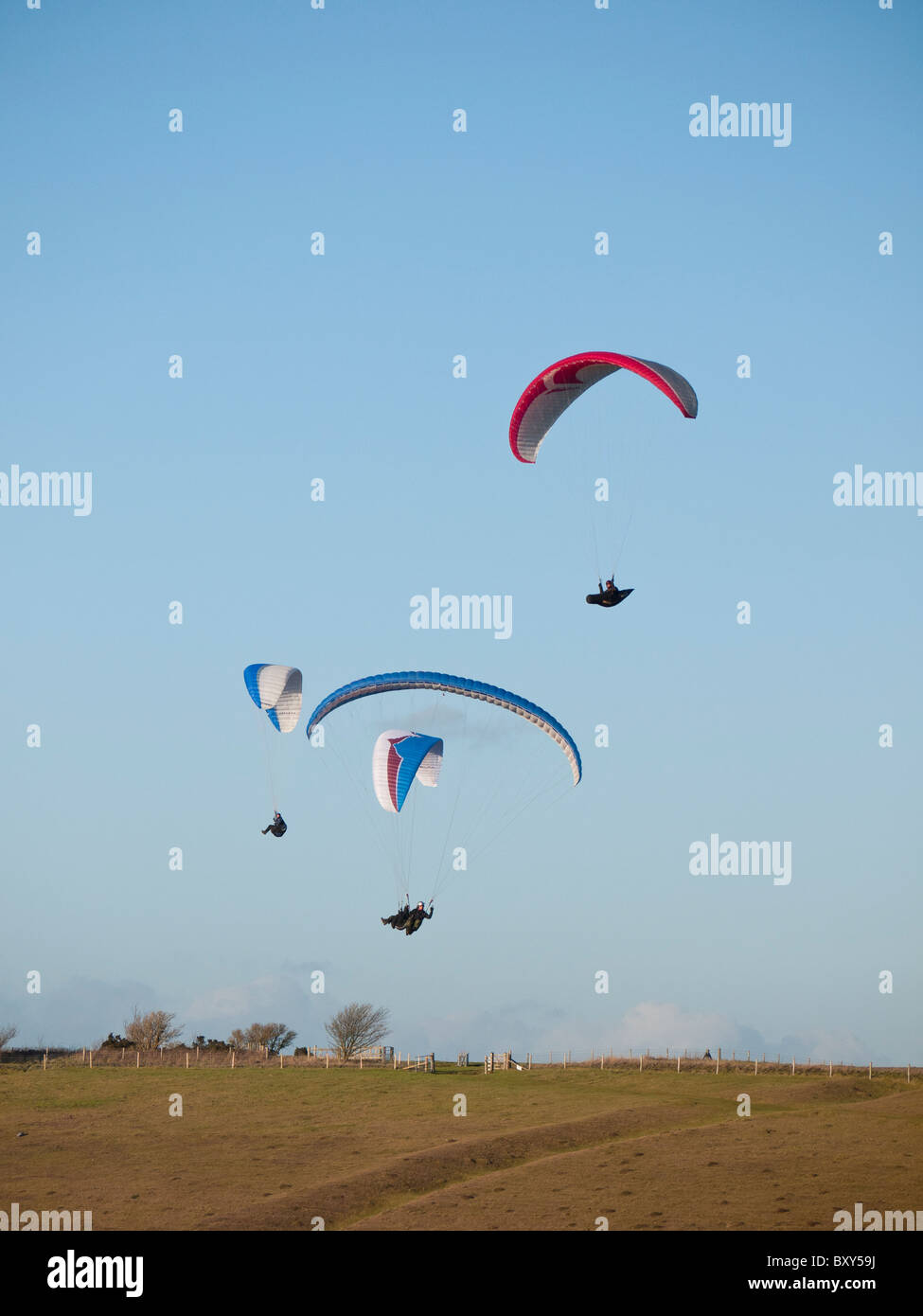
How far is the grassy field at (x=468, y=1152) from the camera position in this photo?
40.0 meters

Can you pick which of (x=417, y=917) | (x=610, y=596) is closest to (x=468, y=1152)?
(x=417, y=917)

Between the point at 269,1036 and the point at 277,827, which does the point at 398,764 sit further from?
the point at 269,1036

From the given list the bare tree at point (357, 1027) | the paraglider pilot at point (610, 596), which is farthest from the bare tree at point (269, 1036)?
the paraglider pilot at point (610, 596)

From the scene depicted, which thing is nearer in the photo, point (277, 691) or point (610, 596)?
point (610, 596)

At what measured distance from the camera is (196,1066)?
234 feet

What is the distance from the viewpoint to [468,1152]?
151 feet

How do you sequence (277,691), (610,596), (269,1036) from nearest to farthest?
(610,596) < (277,691) < (269,1036)

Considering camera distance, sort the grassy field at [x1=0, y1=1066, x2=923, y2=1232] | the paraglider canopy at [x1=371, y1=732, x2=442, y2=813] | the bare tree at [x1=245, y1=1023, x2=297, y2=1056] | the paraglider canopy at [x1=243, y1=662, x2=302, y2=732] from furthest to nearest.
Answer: the bare tree at [x1=245, y1=1023, x2=297, y2=1056] < the paraglider canopy at [x1=243, y1=662, x2=302, y2=732] < the paraglider canopy at [x1=371, y1=732, x2=442, y2=813] < the grassy field at [x1=0, y1=1066, x2=923, y2=1232]

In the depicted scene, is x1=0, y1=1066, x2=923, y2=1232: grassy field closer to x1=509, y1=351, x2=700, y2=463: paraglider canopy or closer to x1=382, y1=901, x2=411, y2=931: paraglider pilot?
x1=382, y1=901, x2=411, y2=931: paraglider pilot

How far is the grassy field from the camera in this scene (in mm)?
40000

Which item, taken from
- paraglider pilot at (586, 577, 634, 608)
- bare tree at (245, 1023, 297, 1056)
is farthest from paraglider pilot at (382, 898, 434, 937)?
bare tree at (245, 1023, 297, 1056)
